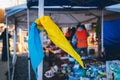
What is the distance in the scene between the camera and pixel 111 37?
42.3ft

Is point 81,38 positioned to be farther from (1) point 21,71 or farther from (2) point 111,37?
(1) point 21,71

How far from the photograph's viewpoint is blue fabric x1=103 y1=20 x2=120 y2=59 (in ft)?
41.5

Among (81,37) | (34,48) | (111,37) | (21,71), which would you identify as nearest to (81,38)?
(81,37)

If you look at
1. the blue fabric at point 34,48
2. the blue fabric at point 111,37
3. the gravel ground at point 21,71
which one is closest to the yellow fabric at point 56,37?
the blue fabric at point 34,48

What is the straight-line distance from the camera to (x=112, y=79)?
6535 mm

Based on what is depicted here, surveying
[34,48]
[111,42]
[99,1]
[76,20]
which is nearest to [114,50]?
[111,42]

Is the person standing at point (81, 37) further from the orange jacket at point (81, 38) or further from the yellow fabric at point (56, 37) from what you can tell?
the yellow fabric at point (56, 37)

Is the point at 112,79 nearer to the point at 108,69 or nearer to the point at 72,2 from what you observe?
the point at 108,69

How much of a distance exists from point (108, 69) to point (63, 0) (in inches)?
81.4

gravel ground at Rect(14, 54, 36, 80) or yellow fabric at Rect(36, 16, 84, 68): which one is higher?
yellow fabric at Rect(36, 16, 84, 68)

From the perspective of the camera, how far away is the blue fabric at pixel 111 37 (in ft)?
41.5

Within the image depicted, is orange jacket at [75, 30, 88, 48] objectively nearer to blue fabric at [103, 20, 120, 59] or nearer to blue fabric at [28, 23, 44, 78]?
blue fabric at [103, 20, 120, 59]

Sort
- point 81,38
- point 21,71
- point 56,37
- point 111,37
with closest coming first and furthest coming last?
point 56,37, point 21,71, point 111,37, point 81,38

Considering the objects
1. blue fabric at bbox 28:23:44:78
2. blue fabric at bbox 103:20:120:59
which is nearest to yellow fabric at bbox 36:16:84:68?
blue fabric at bbox 28:23:44:78
